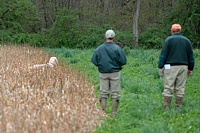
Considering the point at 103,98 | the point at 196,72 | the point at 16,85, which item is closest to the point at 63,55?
the point at 196,72

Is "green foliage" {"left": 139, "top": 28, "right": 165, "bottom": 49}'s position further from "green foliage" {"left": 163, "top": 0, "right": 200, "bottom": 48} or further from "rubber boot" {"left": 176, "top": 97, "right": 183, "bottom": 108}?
"rubber boot" {"left": 176, "top": 97, "right": 183, "bottom": 108}

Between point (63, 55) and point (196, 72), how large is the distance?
8.80 m

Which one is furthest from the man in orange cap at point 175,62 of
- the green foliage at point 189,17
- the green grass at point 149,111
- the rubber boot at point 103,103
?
the green foliage at point 189,17

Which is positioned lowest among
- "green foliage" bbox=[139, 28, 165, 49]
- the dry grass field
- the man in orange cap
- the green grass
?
"green foliage" bbox=[139, 28, 165, 49]

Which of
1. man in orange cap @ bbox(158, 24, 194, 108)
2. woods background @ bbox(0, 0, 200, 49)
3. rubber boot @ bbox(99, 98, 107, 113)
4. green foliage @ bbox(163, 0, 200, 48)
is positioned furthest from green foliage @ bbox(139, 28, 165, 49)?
rubber boot @ bbox(99, 98, 107, 113)

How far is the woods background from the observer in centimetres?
2909

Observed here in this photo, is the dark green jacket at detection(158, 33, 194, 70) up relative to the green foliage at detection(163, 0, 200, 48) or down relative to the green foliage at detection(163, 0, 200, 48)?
up

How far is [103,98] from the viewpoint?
7.79 metres

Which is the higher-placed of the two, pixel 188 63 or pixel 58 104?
pixel 188 63

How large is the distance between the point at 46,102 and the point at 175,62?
2.69m

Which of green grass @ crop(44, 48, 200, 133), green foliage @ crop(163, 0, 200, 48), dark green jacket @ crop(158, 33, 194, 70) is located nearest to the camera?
green grass @ crop(44, 48, 200, 133)

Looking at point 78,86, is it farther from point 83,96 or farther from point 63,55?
point 63,55

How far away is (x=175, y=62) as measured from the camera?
7.77 metres

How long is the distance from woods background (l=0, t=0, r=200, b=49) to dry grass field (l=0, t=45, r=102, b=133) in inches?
722
